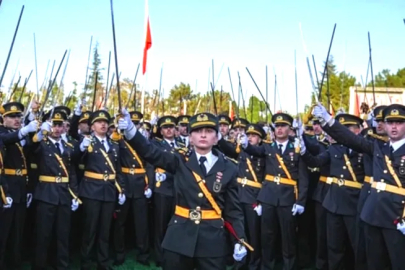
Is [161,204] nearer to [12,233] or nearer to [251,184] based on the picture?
[251,184]

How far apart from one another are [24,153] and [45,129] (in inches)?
37.3

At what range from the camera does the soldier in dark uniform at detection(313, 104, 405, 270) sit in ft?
16.5

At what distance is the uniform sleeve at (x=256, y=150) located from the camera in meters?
7.38

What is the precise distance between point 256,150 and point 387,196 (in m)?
2.58

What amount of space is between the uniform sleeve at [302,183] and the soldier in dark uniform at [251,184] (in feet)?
2.31

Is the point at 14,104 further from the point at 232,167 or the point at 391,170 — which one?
the point at 391,170

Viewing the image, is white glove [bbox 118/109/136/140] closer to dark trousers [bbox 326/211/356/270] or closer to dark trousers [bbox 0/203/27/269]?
dark trousers [bbox 0/203/27/269]

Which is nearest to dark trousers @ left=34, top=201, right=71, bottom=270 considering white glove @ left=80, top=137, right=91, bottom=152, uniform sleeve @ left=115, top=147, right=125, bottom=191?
white glove @ left=80, top=137, right=91, bottom=152

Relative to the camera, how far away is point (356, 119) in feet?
22.2

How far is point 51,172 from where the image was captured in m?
6.64

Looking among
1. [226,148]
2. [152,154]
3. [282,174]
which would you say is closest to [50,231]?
[226,148]

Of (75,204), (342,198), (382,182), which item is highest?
(382,182)

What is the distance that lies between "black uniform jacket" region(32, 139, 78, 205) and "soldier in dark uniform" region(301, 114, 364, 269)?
3357mm

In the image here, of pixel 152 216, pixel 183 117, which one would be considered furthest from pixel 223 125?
pixel 152 216
